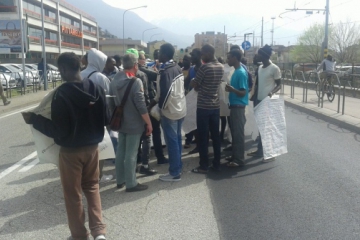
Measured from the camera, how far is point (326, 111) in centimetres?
1370

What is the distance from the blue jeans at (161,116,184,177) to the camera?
6266 mm

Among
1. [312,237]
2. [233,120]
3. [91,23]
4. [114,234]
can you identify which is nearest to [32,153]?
[233,120]

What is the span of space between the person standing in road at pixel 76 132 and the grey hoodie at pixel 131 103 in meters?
1.16

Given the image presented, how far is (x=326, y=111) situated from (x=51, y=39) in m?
59.2

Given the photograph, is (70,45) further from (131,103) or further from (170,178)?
(131,103)

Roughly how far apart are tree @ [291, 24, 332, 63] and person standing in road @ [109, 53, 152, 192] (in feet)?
192

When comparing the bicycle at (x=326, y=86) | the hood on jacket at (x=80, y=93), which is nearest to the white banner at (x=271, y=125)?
the hood on jacket at (x=80, y=93)

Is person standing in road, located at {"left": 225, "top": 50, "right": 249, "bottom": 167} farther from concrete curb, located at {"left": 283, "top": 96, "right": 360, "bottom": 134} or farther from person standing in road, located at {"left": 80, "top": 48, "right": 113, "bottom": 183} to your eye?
concrete curb, located at {"left": 283, "top": 96, "right": 360, "bottom": 134}

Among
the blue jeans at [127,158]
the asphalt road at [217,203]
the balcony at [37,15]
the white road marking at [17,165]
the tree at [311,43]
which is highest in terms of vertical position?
the balcony at [37,15]

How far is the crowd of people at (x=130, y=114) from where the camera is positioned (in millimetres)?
4047

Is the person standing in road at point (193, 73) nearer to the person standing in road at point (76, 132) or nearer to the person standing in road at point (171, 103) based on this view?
the person standing in road at point (171, 103)

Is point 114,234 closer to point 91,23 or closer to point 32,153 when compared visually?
point 32,153

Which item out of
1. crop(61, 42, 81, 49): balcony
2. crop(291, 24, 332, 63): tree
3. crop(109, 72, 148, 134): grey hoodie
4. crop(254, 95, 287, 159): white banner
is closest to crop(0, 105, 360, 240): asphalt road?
crop(254, 95, 287, 159): white banner

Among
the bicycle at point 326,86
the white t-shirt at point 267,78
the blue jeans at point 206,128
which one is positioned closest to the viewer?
the blue jeans at point 206,128
